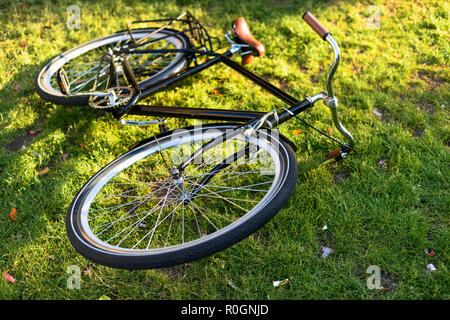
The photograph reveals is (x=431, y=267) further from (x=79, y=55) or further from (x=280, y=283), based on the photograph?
(x=79, y=55)

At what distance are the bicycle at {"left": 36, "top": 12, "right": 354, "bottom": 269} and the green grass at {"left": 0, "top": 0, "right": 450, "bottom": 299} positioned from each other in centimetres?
29

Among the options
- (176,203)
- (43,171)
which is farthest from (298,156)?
(43,171)

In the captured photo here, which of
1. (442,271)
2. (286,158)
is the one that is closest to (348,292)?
(442,271)

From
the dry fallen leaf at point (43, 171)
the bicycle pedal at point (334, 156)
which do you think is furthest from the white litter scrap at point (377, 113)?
the dry fallen leaf at point (43, 171)

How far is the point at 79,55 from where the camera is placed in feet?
13.9

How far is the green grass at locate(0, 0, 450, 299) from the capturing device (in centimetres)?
252

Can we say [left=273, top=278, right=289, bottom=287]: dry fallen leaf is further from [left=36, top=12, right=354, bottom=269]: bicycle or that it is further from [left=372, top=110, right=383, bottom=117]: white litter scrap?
[left=372, top=110, right=383, bottom=117]: white litter scrap

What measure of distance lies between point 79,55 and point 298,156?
277cm

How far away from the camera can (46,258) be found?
107 inches

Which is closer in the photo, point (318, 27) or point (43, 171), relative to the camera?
point (318, 27)
